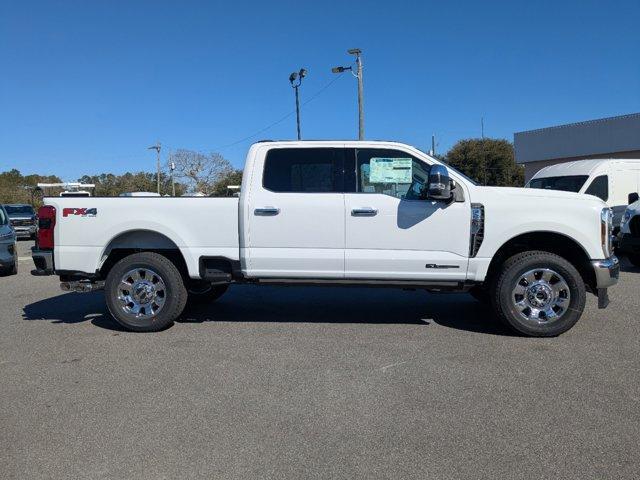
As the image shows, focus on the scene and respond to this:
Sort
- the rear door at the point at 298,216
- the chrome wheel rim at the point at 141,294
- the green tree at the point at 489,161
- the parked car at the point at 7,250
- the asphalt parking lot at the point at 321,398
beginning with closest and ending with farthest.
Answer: the asphalt parking lot at the point at 321,398 → the rear door at the point at 298,216 → the chrome wheel rim at the point at 141,294 → the parked car at the point at 7,250 → the green tree at the point at 489,161

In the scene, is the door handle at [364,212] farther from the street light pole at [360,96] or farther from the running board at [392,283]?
the street light pole at [360,96]

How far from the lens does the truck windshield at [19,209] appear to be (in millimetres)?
23094

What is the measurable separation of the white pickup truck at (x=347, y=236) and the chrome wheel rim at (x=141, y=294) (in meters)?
0.01

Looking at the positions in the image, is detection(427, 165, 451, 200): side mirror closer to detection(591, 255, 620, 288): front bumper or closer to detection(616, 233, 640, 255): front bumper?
detection(591, 255, 620, 288): front bumper

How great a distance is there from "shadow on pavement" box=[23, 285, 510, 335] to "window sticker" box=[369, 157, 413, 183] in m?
1.76

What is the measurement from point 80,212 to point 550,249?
540 centimetres

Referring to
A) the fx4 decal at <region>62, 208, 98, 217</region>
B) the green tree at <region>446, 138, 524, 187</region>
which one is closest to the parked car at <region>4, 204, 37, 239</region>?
the fx4 decal at <region>62, 208, 98, 217</region>

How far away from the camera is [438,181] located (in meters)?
5.57

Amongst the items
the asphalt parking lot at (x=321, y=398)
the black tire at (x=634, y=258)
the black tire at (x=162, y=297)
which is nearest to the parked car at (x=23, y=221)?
the asphalt parking lot at (x=321, y=398)

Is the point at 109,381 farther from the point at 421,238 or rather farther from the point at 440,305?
the point at 440,305

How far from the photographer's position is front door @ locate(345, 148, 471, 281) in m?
5.92

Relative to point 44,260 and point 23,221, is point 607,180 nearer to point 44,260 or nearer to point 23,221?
point 44,260

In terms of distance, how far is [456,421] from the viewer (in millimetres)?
3859

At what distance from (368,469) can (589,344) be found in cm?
348
